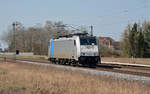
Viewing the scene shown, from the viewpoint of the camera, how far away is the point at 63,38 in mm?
31969

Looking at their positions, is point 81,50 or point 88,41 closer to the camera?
point 81,50

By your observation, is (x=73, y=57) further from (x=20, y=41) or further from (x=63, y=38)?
(x=20, y=41)

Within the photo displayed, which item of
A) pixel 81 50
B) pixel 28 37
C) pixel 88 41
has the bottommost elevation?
pixel 81 50

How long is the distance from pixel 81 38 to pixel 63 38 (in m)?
4.19

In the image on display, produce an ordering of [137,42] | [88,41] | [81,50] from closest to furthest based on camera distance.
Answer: [81,50], [88,41], [137,42]

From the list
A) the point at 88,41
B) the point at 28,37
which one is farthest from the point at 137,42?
the point at 28,37

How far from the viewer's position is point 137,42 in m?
67.6

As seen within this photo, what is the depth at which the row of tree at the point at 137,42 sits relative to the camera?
221ft

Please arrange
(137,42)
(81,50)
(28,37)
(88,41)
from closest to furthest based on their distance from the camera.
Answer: (81,50) < (88,41) < (137,42) < (28,37)

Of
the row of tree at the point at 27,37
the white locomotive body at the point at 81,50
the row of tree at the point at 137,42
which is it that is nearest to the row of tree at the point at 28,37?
the row of tree at the point at 27,37

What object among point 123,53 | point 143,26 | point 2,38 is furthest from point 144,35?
point 2,38

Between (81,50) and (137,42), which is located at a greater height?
(137,42)

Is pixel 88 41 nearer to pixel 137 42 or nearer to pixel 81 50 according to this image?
pixel 81 50

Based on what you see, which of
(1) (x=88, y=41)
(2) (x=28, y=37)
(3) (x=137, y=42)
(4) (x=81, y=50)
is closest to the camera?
(4) (x=81, y=50)
